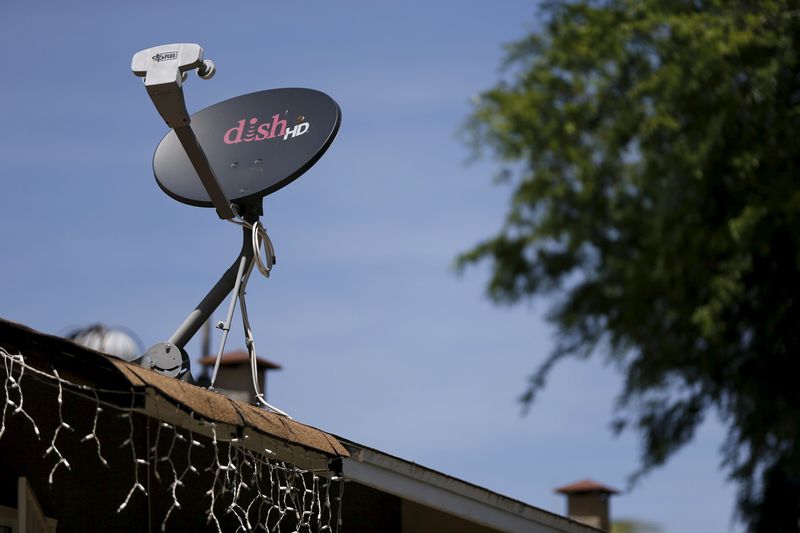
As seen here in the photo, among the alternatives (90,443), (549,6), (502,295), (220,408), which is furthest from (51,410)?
(549,6)

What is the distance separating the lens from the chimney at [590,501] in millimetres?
14273

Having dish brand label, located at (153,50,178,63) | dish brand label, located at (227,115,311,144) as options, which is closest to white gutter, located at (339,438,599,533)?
dish brand label, located at (227,115,311,144)

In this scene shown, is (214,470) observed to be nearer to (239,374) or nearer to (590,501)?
(239,374)

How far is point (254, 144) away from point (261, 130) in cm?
9

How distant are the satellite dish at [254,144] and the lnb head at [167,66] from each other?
106cm

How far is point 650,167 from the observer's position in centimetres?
1310

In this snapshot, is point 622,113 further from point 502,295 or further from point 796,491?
point 796,491

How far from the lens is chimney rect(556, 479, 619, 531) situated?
562 inches

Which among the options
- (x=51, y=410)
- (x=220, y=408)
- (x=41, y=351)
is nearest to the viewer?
(x=41, y=351)

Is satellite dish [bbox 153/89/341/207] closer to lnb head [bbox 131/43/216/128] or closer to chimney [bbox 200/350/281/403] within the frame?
lnb head [bbox 131/43/216/128]

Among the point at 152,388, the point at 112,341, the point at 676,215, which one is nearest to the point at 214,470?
the point at 112,341

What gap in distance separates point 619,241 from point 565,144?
1129 mm

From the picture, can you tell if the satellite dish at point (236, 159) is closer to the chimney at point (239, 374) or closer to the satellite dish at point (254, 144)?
the satellite dish at point (254, 144)

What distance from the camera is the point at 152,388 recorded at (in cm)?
425
